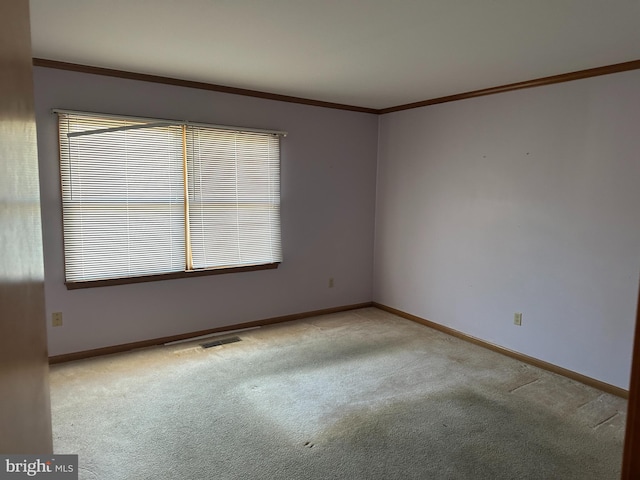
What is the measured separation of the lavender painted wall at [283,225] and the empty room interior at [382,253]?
20mm

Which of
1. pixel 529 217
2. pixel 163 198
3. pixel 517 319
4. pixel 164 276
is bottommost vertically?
pixel 517 319

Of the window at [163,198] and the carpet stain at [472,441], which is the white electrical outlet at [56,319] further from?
the carpet stain at [472,441]

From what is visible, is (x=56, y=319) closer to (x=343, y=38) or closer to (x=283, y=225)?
(x=283, y=225)

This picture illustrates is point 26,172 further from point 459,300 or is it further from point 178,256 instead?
point 459,300

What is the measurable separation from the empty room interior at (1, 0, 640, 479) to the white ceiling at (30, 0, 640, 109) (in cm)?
2

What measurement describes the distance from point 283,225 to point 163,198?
122 cm

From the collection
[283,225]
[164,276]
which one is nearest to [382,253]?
[283,225]

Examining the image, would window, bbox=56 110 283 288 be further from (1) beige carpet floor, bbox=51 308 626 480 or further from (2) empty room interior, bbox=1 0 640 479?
(1) beige carpet floor, bbox=51 308 626 480

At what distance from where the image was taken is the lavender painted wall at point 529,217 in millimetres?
2971

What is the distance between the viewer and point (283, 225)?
4344 mm

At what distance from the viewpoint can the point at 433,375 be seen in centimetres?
325

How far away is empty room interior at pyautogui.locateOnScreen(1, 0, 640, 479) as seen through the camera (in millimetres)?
2266

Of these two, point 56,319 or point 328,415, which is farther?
point 56,319

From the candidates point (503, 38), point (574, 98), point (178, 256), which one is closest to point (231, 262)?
point (178, 256)
